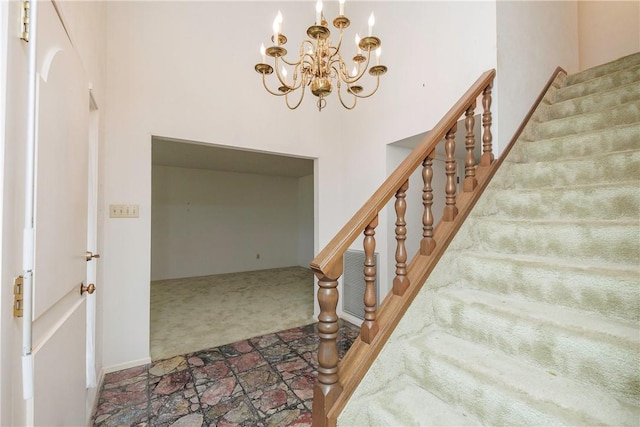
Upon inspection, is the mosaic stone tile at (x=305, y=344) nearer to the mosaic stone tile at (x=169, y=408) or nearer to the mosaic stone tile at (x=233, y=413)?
the mosaic stone tile at (x=233, y=413)

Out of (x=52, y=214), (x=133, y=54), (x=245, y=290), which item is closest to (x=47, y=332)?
(x=52, y=214)

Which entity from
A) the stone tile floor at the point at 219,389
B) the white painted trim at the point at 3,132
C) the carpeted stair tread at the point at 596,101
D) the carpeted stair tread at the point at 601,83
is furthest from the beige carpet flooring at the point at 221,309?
the carpeted stair tread at the point at 601,83

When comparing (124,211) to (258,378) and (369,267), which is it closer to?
(258,378)

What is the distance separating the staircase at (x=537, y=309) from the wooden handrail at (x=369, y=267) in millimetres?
61

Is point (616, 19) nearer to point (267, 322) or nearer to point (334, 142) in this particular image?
point (334, 142)

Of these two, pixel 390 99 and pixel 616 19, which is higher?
pixel 616 19

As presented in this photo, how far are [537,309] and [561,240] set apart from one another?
0.41 meters

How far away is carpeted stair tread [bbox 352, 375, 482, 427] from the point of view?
102 cm

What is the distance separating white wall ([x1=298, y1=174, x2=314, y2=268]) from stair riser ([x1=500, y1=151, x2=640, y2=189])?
5345mm

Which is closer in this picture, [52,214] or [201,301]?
[52,214]

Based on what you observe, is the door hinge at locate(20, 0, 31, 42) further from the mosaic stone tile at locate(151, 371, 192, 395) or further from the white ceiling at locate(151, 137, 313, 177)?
the white ceiling at locate(151, 137, 313, 177)

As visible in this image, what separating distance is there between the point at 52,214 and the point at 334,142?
9.19ft

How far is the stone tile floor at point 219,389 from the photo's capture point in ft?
5.48

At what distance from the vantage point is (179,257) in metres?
5.91
